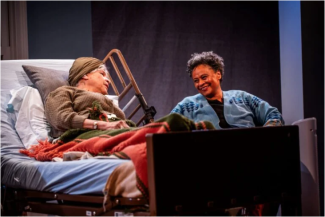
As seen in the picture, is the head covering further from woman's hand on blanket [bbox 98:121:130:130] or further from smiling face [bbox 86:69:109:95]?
woman's hand on blanket [bbox 98:121:130:130]

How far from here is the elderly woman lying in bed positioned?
1.82 m

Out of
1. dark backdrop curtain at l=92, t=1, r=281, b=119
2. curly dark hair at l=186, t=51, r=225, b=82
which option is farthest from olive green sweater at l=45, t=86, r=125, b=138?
dark backdrop curtain at l=92, t=1, r=281, b=119

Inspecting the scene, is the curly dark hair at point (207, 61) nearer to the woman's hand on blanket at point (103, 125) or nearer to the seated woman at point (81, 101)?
the seated woman at point (81, 101)

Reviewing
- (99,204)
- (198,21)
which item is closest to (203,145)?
(99,204)

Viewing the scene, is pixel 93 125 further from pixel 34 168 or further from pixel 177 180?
pixel 177 180

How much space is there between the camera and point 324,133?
252cm

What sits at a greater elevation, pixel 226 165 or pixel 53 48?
pixel 53 48

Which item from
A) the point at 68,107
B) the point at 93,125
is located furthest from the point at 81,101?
the point at 93,125

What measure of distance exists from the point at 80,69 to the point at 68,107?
1.31ft

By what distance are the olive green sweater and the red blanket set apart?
0.62ft

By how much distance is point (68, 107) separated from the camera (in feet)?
8.85

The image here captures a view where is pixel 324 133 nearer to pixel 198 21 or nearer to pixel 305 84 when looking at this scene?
pixel 305 84

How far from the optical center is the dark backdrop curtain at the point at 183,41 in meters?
4.65

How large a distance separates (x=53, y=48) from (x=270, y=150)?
9.85ft
